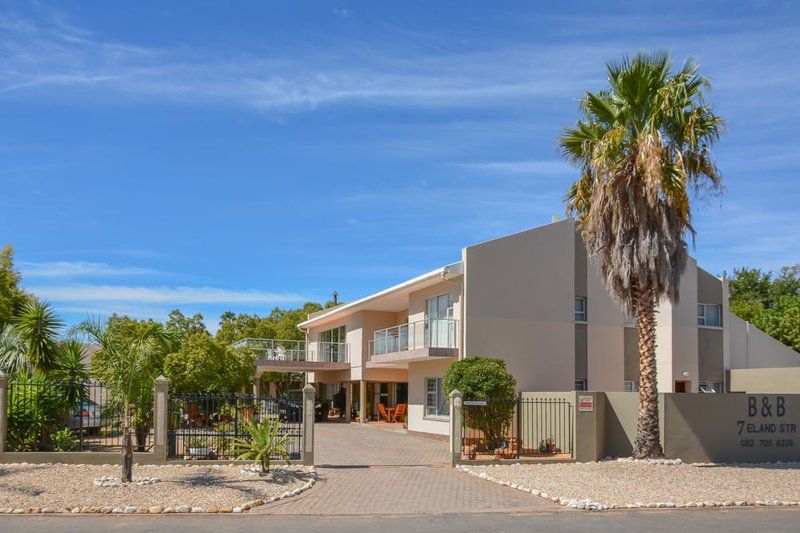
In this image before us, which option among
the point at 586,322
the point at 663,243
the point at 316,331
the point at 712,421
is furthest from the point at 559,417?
the point at 316,331

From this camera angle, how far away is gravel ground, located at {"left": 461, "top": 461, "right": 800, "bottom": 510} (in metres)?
14.8

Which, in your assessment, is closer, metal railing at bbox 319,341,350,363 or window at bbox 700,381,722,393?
window at bbox 700,381,722,393

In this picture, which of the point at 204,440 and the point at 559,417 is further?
the point at 559,417

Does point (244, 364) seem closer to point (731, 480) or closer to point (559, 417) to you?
point (559, 417)

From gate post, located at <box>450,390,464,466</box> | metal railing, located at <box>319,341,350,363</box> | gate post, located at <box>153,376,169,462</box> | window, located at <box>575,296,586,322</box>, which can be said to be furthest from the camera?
metal railing, located at <box>319,341,350,363</box>

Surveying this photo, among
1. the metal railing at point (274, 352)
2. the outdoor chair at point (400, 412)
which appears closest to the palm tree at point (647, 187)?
the outdoor chair at point (400, 412)

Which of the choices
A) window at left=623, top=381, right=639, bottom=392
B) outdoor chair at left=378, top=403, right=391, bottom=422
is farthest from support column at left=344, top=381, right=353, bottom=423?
window at left=623, top=381, right=639, bottom=392

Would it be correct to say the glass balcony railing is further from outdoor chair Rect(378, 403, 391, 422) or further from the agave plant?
the agave plant

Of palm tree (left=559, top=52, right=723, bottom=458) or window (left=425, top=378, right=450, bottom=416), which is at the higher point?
palm tree (left=559, top=52, right=723, bottom=458)

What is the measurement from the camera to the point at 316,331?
4481 centimetres

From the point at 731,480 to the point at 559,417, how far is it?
194 inches

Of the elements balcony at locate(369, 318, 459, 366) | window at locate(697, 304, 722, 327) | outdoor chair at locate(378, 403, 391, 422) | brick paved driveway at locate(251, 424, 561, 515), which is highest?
window at locate(697, 304, 722, 327)

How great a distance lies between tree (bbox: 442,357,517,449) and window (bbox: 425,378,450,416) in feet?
16.8

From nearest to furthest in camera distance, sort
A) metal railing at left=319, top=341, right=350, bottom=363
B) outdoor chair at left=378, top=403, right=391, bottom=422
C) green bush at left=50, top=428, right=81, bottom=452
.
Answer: green bush at left=50, top=428, right=81, bottom=452 → outdoor chair at left=378, top=403, right=391, bottom=422 → metal railing at left=319, top=341, right=350, bottom=363
